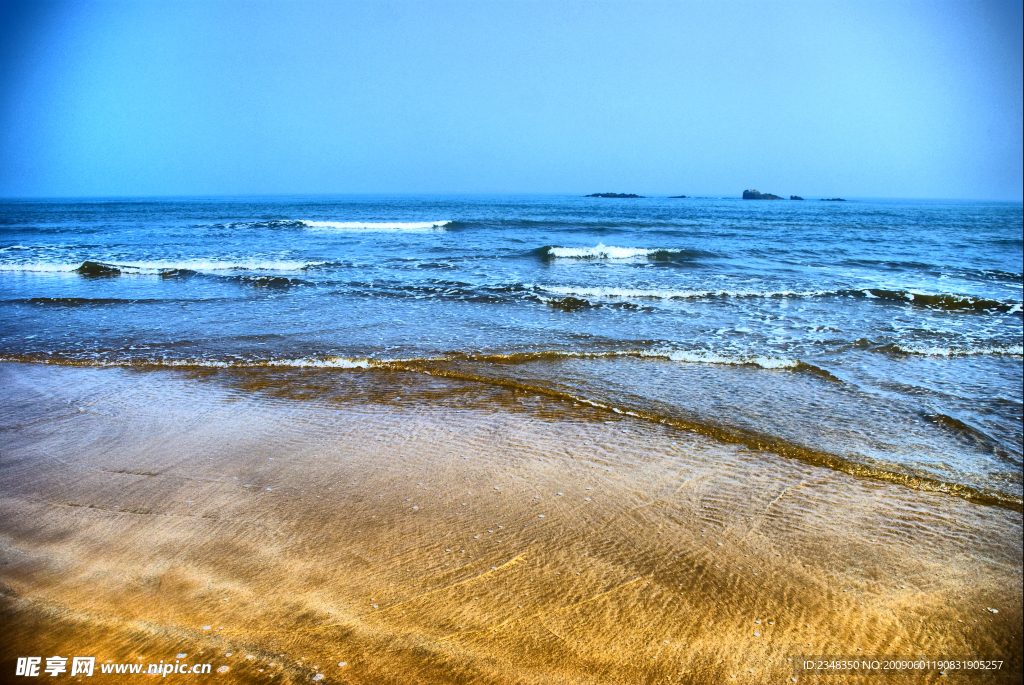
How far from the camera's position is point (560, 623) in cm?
275

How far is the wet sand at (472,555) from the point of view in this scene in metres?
2.59

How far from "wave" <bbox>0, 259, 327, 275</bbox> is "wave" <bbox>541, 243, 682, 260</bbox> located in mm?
8628

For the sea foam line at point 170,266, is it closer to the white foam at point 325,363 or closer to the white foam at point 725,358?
the white foam at point 325,363

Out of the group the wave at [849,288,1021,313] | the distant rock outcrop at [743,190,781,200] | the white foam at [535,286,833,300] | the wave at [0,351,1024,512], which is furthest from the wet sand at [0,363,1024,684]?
the distant rock outcrop at [743,190,781,200]

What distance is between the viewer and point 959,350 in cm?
864

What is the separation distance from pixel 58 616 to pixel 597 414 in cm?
427

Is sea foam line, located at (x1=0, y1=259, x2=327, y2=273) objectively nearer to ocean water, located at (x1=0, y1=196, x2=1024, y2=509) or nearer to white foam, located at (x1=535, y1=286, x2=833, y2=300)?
ocean water, located at (x1=0, y1=196, x2=1024, y2=509)

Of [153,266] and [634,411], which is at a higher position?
[153,266]

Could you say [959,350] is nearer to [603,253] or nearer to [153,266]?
[603,253]

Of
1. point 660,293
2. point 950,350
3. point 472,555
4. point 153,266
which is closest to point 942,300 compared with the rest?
point 950,350

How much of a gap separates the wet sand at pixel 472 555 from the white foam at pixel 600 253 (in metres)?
16.6

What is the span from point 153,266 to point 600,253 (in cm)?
1521

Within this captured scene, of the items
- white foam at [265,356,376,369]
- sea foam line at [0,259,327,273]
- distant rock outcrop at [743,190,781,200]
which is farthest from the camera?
distant rock outcrop at [743,190,781,200]

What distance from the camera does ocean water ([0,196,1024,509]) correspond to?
5629 mm
